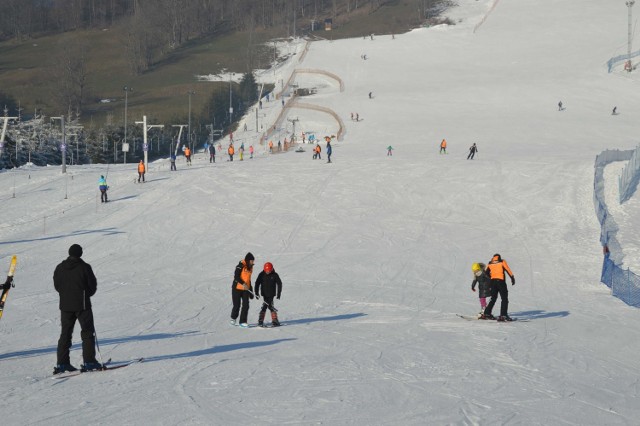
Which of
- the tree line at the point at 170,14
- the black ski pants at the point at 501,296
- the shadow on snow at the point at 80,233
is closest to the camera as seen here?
the black ski pants at the point at 501,296

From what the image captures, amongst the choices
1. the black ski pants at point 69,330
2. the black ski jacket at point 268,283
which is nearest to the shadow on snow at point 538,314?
the black ski jacket at point 268,283

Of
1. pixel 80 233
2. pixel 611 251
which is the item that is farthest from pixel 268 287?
pixel 80 233

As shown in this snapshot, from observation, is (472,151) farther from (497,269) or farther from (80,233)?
(497,269)

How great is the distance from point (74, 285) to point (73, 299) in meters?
0.16

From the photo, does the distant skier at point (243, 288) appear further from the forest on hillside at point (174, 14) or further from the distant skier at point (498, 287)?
the forest on hillside at point (174, 14)

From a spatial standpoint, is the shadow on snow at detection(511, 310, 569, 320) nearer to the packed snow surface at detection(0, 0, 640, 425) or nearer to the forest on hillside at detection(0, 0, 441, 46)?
the packed snow surface at detection(0, 0, 640, 425)

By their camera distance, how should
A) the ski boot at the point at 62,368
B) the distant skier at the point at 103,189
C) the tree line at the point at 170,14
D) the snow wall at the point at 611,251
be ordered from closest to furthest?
the ski boot at the point at 62,368
the snow wall at the point at 611,251
the distant skier at the point at 103,189
the tree line at the point at 170,14

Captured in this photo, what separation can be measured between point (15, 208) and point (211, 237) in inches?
363

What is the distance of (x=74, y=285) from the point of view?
9.35 meters

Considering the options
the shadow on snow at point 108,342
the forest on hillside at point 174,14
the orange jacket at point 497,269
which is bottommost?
the shadow on snow at point 108,342

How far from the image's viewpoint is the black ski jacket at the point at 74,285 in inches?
368

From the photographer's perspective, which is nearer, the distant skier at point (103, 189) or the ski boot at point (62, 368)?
the ski boot at point (62, 368)

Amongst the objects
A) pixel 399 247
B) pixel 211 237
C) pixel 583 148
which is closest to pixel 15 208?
pixel 211 237

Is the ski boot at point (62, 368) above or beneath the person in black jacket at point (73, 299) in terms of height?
beneath
